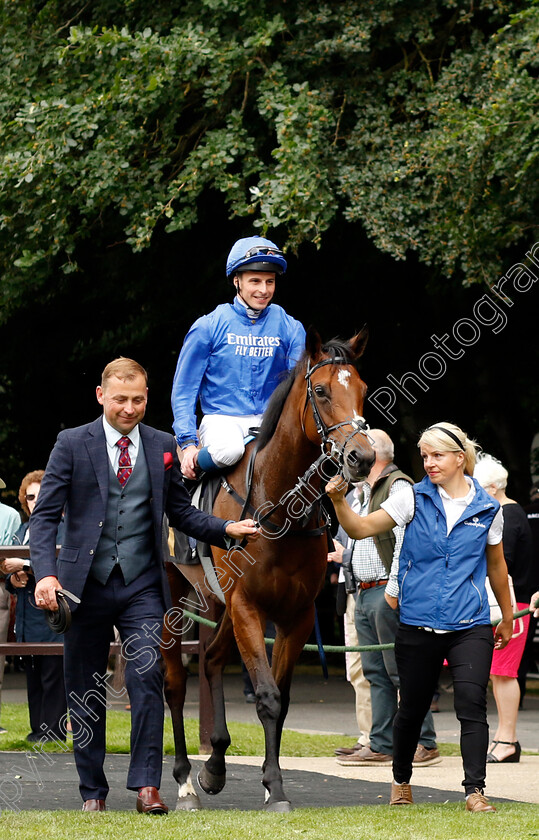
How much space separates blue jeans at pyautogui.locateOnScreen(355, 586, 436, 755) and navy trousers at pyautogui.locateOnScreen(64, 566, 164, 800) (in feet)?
10.3

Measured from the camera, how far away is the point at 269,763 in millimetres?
6770

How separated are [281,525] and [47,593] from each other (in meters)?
1.51

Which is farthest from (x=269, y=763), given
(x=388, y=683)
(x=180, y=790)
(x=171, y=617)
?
(x=388, y=683)

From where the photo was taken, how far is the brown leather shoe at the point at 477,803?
6426 mm

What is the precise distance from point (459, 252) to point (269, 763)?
22.9 feet

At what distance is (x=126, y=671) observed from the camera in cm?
638

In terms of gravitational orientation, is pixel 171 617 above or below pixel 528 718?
above

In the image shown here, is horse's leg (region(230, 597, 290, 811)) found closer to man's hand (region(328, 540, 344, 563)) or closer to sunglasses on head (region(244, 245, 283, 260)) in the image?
man's hand (region(328, 540, 344, 563))

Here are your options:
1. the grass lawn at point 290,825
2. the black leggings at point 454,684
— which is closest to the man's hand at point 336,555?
the black leggings at point 454,684

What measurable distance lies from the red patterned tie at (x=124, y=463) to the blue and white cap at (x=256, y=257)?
1.72 meters

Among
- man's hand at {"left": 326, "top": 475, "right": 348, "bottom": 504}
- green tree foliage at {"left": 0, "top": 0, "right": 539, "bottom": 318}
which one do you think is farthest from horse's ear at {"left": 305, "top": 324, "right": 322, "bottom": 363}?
green tree foliage at {"left": 0, "top": 0, "right": 539, "bottom": 318}

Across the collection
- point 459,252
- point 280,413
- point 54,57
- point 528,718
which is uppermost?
point 54,57

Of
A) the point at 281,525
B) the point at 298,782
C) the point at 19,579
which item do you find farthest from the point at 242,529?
the point at 19,579

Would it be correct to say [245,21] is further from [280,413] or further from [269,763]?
[269,763]
